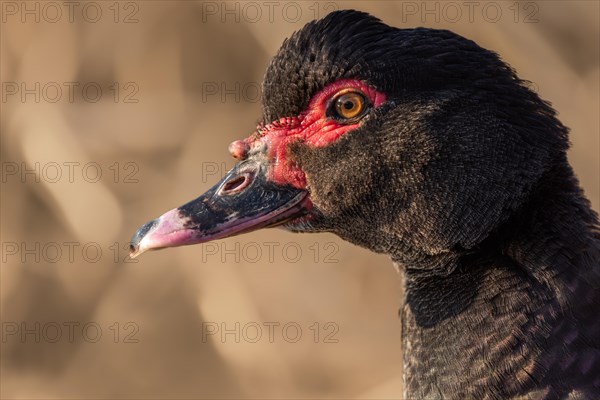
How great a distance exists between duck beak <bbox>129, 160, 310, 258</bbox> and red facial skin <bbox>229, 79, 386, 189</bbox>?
0.03 metres

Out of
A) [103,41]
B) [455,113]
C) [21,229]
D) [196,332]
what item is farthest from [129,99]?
[455,113]

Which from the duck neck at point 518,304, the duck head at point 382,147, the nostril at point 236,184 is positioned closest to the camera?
the duck neck at point 518,304

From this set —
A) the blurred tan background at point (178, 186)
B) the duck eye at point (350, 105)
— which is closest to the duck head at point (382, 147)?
the duck eye at point (350, 105)

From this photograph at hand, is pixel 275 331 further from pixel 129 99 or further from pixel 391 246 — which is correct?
pixel 391 246

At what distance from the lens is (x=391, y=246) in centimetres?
268

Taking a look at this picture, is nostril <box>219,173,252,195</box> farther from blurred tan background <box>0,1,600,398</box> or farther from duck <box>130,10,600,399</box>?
blurred tan background <box>0,1,600,398</box>

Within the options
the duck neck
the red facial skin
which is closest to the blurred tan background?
the red facial skin

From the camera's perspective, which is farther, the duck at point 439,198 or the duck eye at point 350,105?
the duck eye at point 350,105

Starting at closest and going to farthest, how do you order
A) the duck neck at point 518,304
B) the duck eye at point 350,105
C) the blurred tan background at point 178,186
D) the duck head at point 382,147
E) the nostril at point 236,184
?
1. the duck neck at point 518,304
2. the duck head at point 382,147
3. the duck eye at point 350,105
4. the nostril at point 236,184
5. the blurred tan background at point 178,186

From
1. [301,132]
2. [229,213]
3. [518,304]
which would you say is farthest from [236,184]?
[518,304]

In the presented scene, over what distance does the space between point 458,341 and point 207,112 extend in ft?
10.6

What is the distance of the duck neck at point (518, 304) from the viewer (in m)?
2.36

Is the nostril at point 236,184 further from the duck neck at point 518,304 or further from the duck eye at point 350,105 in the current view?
the duck neck at point 518,304

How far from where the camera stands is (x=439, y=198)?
2.53 m
